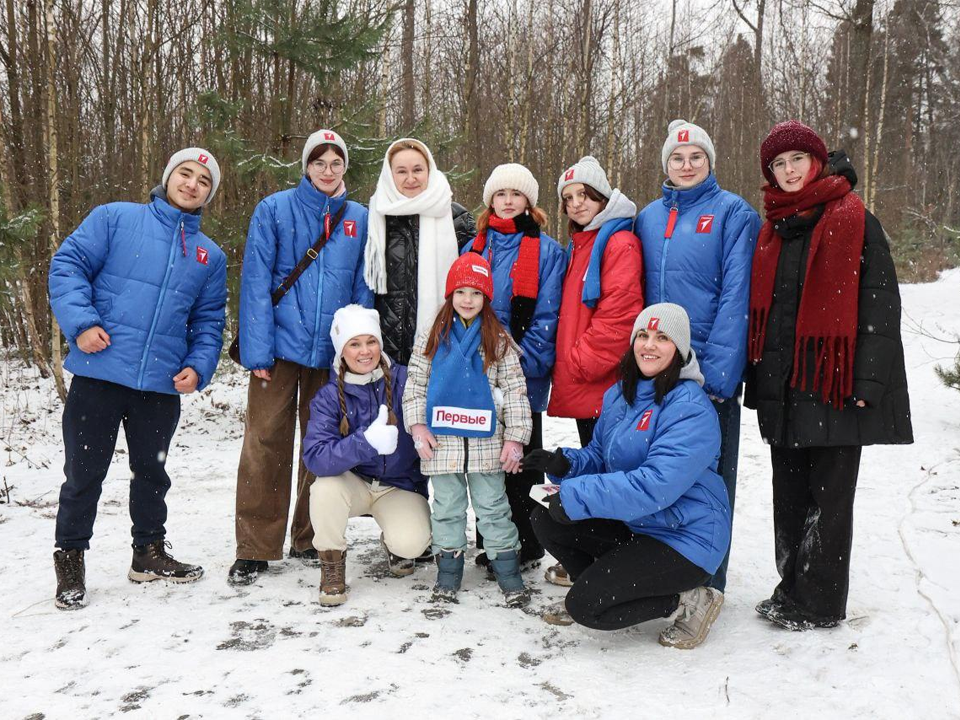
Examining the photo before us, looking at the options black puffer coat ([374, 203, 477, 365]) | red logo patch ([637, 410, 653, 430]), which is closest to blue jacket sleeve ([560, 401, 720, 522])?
red logo patch ([637, 410, 653, 430])

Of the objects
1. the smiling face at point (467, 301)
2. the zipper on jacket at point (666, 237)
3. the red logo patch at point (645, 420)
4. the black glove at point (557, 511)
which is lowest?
the black glove at point (557, 511)

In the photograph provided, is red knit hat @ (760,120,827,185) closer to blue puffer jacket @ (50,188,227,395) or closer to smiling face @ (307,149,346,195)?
smiling face @ (307,149,346,195)

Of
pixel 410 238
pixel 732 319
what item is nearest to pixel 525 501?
pixel 732 319

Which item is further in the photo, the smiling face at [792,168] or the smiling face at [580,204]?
the smiling face at [580,204]

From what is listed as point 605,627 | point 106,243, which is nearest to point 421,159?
point 106,243

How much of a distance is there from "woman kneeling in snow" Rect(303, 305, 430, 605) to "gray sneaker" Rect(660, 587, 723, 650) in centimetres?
133

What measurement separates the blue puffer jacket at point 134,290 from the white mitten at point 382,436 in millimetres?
1005

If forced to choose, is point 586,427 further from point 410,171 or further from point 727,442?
point 410,171

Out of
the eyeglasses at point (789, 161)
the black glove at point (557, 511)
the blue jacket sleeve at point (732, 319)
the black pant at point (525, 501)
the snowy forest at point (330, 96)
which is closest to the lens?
the black glove at point (557, 511)

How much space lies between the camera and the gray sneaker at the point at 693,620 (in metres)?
2.95

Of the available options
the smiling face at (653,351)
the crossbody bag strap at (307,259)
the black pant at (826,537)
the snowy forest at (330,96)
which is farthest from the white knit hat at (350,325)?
the snowy forest at (330,96)

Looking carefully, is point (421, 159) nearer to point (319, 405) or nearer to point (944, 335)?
point (319, 405)

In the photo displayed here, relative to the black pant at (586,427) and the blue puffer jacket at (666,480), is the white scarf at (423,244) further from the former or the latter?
the blue puffer jacket at (666,480)

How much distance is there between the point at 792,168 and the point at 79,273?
11.3 ft
